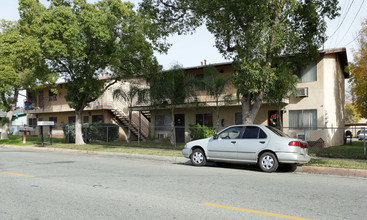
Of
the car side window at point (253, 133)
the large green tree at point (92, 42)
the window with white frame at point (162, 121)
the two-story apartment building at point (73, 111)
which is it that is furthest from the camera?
the two-story apartment building at point (73, 111)

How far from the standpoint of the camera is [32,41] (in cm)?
1783

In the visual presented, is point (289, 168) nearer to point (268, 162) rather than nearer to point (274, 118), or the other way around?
point (268, 162)

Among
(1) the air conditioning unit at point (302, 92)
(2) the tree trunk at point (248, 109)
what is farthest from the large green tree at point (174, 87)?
(1) the air conditioning unit at point (302, 92)

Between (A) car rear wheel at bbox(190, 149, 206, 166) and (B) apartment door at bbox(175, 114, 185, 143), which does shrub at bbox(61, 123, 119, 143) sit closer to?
(B) apartment door at bbox(175, 114, 185, 143)

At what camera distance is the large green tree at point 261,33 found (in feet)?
39.5

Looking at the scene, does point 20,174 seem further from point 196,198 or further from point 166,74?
point 166,74

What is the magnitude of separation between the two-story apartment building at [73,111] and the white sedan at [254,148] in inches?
576

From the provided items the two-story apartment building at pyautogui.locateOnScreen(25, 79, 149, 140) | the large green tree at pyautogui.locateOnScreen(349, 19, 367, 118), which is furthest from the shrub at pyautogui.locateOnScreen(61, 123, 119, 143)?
the large green tree at pyautogui.locateOnScreen(349, 19, 367, 118)

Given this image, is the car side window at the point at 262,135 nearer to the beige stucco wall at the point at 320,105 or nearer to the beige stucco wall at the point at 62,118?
the beige stucco wall at the point at 320,105

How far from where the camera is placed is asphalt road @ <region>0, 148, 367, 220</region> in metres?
5.09

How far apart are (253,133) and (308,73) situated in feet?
36.8

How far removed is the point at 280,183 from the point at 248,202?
2.43 metres

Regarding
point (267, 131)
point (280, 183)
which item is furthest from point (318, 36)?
point (280, 183)

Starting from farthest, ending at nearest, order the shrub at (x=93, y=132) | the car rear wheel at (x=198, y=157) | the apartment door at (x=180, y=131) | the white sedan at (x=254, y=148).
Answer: the apartment door at (x=180, y=131) → the shrub at (x=93, y=132) → the car rear wheel at (x=198, y=157) → the white sedan at (x=254, y=148)
